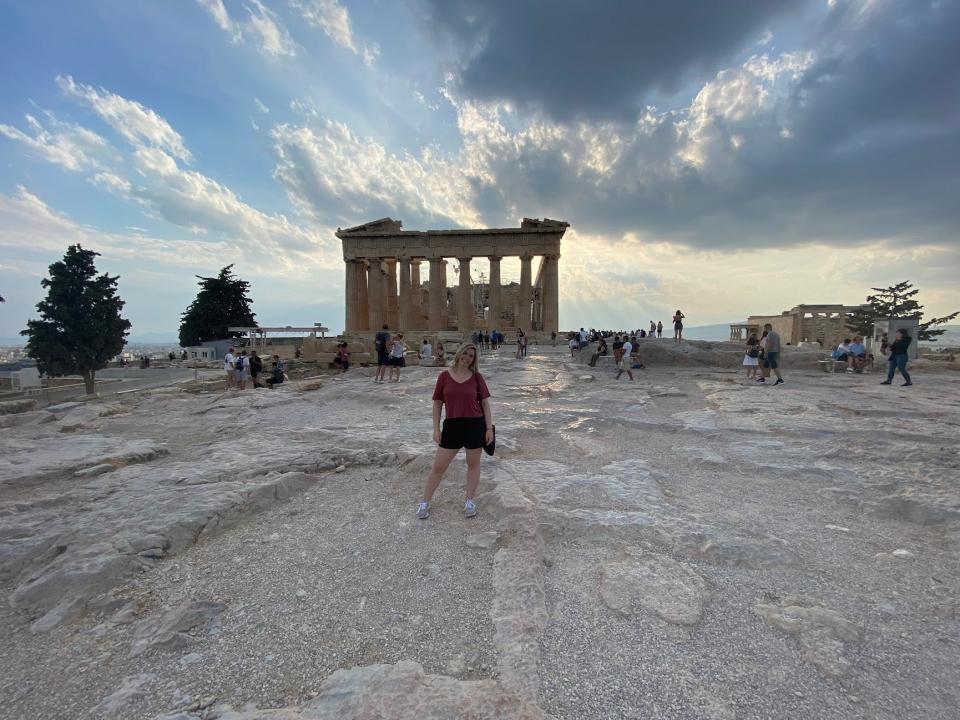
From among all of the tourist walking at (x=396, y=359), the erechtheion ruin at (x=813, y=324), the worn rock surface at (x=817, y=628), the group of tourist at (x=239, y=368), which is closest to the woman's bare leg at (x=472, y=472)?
the worn rock surface at (x=817, y=628)

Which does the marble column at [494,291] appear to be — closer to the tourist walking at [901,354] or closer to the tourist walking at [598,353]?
the tourist walking at [598,353]

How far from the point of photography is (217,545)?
3.31 metres

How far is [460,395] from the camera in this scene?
383 cm

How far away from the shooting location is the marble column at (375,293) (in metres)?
38.2

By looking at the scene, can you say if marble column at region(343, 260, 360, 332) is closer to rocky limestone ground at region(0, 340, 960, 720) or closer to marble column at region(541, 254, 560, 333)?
marble column at region(541, 254, 560, 333)

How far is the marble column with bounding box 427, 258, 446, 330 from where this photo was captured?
3684 cm

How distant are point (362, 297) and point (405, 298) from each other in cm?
459

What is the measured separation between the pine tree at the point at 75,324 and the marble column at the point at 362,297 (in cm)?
1644

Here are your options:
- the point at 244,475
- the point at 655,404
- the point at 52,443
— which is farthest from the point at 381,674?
the point at 655,404

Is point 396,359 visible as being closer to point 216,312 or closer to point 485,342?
point 485,342

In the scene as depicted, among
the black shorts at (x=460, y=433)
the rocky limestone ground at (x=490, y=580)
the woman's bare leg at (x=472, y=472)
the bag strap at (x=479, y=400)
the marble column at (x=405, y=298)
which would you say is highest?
the marble column at (x=405, y=298)

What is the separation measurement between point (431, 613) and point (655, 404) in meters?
7.33

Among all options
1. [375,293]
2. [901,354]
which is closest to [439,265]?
[375,293]

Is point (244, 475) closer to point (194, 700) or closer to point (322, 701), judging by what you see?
point (194, 700)
